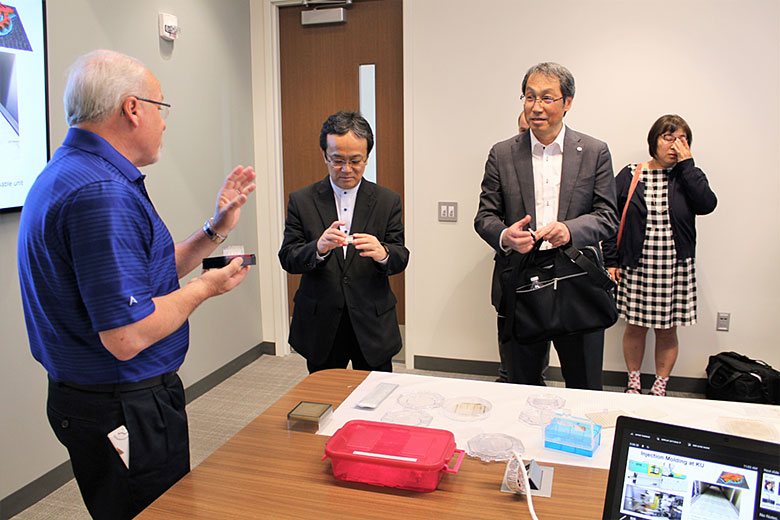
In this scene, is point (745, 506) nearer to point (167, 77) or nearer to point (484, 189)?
point (484, 189)

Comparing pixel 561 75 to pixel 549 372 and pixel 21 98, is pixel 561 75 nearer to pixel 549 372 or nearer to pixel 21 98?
pixel 21 98

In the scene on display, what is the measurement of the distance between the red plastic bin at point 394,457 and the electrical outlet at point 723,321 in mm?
2967

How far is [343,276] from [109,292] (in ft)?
3.68

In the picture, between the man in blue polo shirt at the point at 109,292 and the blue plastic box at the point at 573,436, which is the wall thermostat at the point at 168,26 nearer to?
the man in blue polo shirt at the point at 109,292

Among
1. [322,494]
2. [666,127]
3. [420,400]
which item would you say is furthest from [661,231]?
[322,494]

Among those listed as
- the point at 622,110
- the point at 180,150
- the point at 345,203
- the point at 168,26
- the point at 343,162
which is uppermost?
the point at 168,26

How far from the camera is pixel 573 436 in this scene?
1.45 metres

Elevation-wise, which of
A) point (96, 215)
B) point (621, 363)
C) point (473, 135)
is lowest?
point (621, 363)

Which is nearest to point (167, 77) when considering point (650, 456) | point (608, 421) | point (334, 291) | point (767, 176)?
point (334, 291)

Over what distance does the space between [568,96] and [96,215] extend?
178 centimetres

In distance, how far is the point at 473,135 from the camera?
391 cm

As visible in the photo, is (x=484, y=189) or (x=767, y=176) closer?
(x=484, y=189)

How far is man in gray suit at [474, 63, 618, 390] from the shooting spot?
Answer: 226 centimetres

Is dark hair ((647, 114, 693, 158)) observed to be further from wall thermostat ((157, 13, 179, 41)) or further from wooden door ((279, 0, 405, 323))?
wall thermostat ((157, 13, 179, 41))
